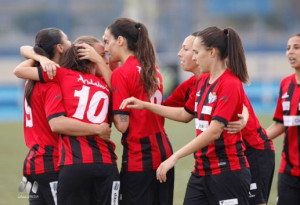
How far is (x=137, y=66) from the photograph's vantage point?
15.3 feet

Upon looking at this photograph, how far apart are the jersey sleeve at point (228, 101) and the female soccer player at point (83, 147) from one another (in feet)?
2.92

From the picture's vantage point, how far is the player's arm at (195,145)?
4090mm

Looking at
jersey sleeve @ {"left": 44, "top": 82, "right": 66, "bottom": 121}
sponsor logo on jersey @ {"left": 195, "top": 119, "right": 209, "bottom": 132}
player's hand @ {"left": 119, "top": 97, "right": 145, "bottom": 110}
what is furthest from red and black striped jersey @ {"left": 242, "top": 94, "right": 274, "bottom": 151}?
jersey sleeve @ {"left": 44, "top": 82, "right": 66, "bottom": 121}

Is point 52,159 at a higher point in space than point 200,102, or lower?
lower

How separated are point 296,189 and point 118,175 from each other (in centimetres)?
164

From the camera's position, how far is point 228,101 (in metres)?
4.21

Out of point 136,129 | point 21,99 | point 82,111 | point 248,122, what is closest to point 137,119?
point 136,129

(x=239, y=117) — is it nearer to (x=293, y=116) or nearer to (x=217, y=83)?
(x=217, y=83)

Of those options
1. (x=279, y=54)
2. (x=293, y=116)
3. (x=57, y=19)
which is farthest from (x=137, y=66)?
(x=57, y=19)

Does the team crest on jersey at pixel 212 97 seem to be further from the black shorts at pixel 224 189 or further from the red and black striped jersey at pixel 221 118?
the black shorts at pixel 224 189

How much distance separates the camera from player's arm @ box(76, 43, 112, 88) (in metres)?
4.55

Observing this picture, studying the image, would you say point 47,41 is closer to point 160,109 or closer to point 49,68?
point 49,68

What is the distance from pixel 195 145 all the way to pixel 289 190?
1.39 m

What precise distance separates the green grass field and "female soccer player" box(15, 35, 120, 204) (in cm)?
216
